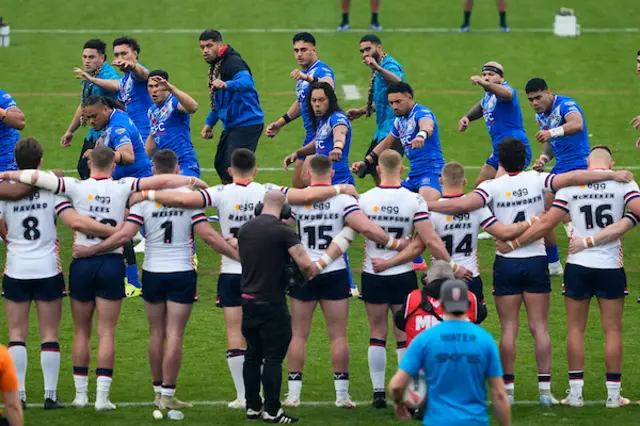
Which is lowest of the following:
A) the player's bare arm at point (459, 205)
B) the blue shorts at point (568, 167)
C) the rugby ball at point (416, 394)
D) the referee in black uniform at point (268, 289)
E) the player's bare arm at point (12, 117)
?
the rugby ball at point (416, 394)

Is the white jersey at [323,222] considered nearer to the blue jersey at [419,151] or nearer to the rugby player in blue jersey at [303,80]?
the blue jersey at [419,151]

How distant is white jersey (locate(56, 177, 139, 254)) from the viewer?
476 inches

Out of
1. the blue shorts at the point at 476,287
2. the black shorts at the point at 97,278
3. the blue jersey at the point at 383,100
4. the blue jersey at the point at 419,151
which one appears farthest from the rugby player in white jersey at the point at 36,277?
the blue jersey at the point at 383,100

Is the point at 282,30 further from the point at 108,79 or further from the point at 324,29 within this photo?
the point at 108,79

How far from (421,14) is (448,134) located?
840 centimetres

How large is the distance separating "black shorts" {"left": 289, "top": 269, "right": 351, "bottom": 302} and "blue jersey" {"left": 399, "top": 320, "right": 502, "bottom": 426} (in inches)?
130

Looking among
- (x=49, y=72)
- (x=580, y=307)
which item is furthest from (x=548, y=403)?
(x=49, y=72)

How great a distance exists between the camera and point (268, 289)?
11430mm

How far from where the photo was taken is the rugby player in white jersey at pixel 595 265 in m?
12.2

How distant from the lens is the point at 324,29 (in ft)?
103

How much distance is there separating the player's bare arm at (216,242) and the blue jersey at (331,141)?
13.7 ft

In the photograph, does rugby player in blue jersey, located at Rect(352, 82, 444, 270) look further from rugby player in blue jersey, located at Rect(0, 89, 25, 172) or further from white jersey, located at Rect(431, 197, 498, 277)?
rugby player in blue jersey, located at Rect(0, 89, 25, 172)

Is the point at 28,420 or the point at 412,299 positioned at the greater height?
the point at 412,299

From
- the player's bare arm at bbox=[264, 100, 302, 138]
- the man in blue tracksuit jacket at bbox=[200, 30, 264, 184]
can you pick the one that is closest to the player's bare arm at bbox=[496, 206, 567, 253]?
the player's bare arm at bbox=[264, 100, 302, 138]
